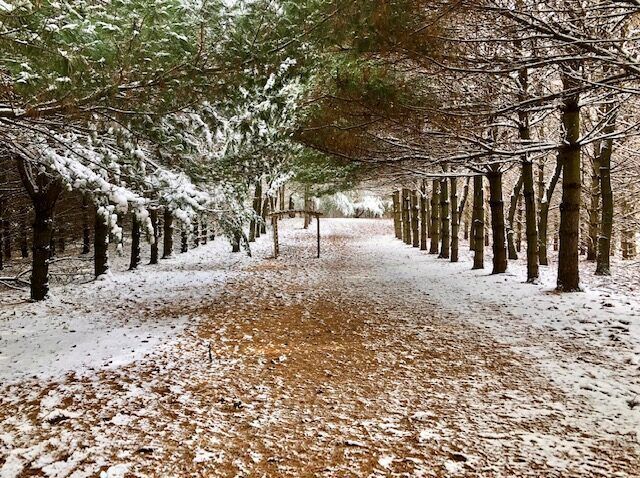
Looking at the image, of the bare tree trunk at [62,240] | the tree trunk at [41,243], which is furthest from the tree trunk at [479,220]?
the bare tree trunk at [62,240]

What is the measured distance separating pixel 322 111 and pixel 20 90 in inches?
245

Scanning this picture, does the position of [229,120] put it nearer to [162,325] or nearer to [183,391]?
[162,325]

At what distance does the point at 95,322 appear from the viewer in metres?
8.76

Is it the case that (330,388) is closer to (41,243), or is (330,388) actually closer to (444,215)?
(41,243)

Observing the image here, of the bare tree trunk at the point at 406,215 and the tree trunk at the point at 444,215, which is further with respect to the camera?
A: the bare tree trunk at the point at 406,215

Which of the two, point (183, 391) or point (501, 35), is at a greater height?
point (501, 35)

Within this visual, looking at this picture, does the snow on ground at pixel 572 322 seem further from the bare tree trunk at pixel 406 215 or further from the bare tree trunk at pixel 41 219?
the bare tree trunk at pixel 406 215

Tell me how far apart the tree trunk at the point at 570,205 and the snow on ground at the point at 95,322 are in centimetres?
830

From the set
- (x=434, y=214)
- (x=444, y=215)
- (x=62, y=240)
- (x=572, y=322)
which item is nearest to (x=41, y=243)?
(x=572, y=322)

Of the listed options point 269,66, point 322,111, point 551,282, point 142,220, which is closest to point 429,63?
point 269,66

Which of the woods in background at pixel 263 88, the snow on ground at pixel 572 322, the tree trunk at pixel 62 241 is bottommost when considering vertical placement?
the snow on ground at pixel 572 322

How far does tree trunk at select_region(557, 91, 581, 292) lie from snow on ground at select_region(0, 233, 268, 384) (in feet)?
27.2

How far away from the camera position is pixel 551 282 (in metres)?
11.9

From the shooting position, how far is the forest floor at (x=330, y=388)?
384 cm
